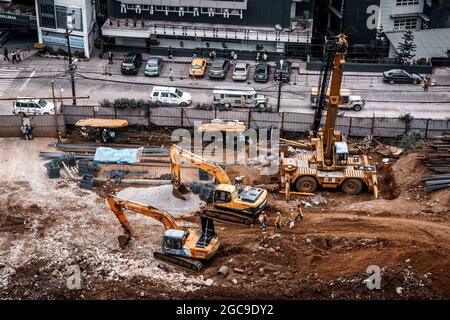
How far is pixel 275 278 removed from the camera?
2838 cm

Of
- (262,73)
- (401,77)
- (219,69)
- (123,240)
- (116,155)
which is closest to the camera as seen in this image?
(123,240)

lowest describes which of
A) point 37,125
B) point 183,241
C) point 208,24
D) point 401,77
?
point 183,241

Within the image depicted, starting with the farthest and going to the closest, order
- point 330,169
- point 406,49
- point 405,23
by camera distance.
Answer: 1. point 405,23
2. point 406,49
3. point 330,169

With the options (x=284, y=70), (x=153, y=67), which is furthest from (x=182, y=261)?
(x=284, y=70)

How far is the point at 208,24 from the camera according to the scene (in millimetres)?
57750

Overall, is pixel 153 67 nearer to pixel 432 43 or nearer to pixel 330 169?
pixel 330 169

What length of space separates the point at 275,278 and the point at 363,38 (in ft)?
115

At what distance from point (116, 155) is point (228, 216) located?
8939mm

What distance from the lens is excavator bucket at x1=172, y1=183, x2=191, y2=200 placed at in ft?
115

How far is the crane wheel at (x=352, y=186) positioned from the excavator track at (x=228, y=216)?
6.59 meters

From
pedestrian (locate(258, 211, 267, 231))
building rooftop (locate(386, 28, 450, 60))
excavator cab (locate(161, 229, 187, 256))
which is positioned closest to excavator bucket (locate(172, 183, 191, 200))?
pedestrian (locate(258, 211, 267, 231))

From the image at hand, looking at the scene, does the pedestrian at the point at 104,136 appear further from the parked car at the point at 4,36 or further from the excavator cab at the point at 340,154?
the parked car at the point at 4,36

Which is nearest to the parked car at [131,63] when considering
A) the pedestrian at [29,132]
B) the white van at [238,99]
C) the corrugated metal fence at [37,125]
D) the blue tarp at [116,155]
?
the white van at [238,99]

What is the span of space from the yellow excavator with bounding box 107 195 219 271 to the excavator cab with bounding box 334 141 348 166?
932 cm
